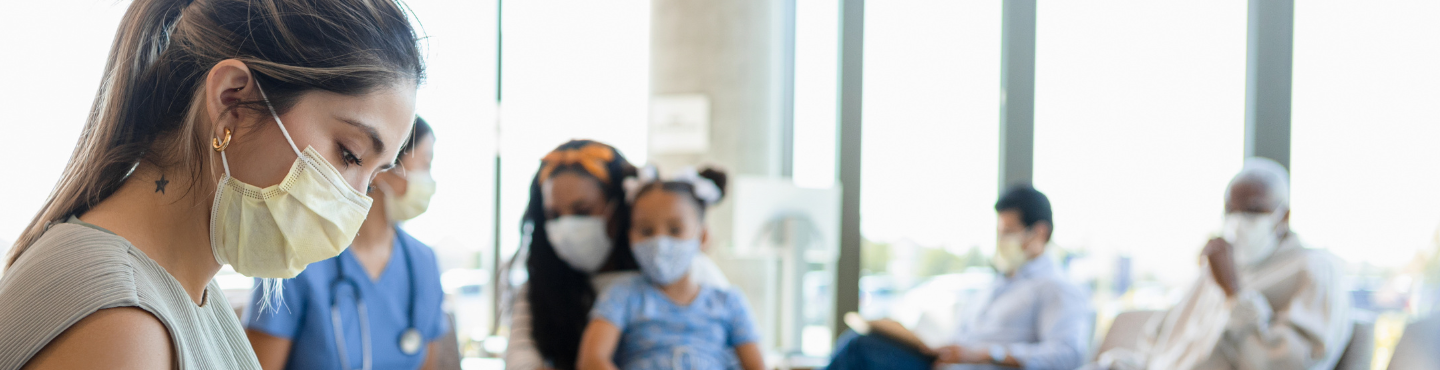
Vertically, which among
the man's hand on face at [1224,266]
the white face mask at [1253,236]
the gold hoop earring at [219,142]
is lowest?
the man's hand on face at [1224,266]

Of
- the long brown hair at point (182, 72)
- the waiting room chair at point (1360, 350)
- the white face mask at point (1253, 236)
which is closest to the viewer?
the long brown hair at point (182, 72)

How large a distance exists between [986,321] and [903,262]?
4.02 feet

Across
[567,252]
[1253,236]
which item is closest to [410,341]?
[567,252]

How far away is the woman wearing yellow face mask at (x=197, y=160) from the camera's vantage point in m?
0.67

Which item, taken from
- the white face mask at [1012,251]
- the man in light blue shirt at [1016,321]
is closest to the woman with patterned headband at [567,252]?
the man in light blue shirt at [1016,321]

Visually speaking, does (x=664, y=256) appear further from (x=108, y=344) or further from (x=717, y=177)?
(x=108, y=344)

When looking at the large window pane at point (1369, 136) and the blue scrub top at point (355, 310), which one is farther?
the large window pane at point (1369, 136)

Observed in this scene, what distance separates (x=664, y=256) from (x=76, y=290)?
1.73m

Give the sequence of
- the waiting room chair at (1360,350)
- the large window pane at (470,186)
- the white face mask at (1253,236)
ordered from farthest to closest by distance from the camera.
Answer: the large window pane at (470,186) → the white face mask at (1253,236) → the waiting room chair at (1360,350)

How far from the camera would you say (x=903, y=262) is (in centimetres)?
461

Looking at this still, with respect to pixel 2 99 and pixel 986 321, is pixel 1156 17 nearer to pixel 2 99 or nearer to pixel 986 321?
pixel 986 321

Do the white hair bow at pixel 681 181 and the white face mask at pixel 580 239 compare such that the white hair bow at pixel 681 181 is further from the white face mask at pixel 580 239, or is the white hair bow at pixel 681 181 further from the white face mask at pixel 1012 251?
the white face mask at pixel 1012 251

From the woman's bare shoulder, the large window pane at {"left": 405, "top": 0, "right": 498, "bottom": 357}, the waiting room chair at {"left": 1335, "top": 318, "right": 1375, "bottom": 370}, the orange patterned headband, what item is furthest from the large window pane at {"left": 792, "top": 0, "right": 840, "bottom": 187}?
the woman's bare shoulder

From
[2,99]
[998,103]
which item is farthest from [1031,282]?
[2,99]
